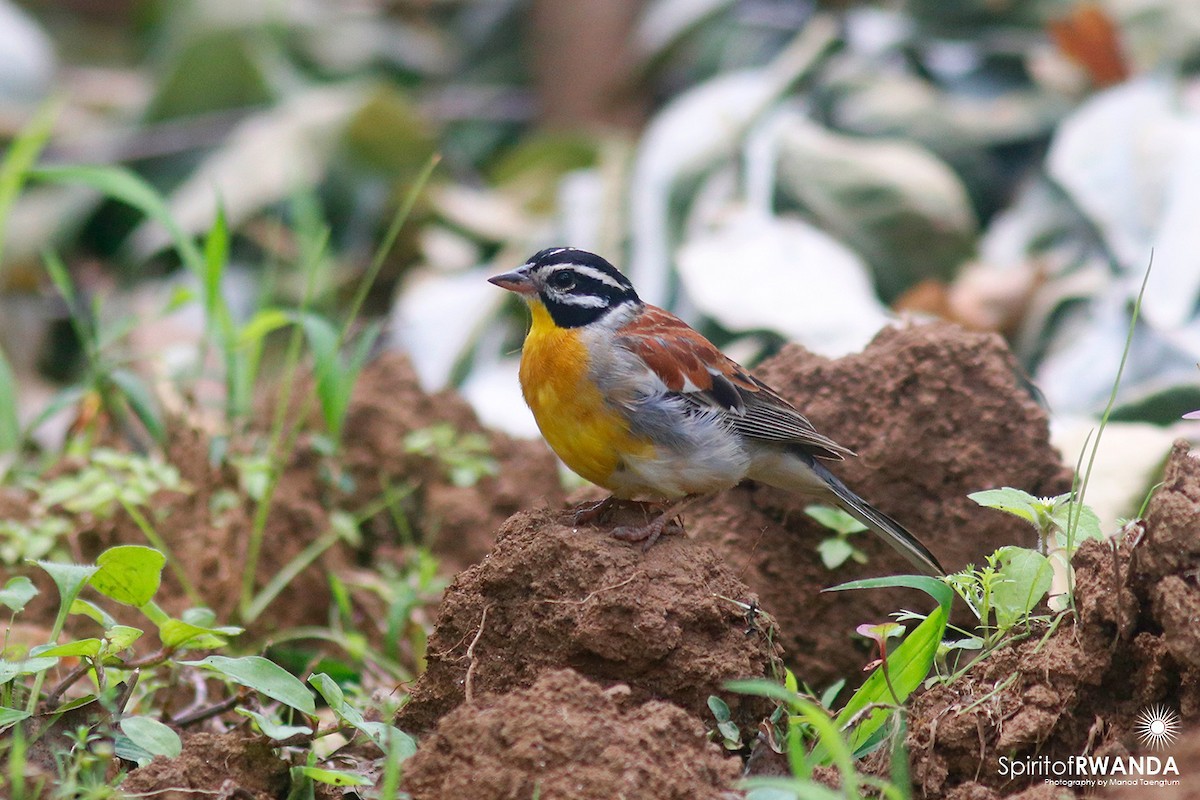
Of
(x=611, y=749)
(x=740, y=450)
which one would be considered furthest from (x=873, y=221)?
(x=611, y=749)

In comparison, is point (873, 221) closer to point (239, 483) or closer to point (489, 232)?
point (489, 232)

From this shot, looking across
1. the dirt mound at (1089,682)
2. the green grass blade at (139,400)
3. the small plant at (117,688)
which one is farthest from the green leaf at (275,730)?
the green grass blade at (139,400)

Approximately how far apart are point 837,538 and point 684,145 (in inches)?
191

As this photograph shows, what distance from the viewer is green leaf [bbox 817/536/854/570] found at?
4238mm

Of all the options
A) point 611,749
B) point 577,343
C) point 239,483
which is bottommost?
point 239,483

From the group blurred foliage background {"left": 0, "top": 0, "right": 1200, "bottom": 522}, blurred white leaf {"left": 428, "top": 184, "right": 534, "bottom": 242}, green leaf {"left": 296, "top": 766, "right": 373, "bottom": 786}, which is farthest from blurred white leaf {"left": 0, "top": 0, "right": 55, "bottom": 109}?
green leaf {"left": 296, "top": 766, "right": 373, "bottom": 786}

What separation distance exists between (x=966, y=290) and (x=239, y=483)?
436cm

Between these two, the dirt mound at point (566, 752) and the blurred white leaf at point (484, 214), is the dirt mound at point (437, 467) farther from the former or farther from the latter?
the blurred white leaf at point (484, 214)

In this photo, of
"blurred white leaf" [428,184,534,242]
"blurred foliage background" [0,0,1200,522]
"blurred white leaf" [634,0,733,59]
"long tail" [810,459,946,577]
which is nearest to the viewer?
"long tail" [810,459,946,577]

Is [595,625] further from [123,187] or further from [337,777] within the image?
[123,187]

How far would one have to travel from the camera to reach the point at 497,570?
349cm

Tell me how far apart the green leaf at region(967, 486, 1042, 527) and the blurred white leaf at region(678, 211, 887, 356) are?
2959mm

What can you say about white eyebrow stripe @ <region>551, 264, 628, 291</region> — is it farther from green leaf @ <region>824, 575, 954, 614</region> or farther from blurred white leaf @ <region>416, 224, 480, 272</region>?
blurred white leaf @ <region>416, 224, 480, 272</region>

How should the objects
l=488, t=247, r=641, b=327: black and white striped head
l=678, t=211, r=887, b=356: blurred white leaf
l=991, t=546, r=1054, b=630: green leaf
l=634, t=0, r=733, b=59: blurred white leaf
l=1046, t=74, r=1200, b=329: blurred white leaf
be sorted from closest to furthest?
l=991, t=546, r=1054, b=630: green leaf, l=488, t=247, r=641, b=327: black and white striped head, l=1046, t=74, r=1200, b=329: blurred white leaf, l=678, t=211, r=887, b=356: blurred white leaf, l=634, t=0, r=733, b=59: blurred white leaf
